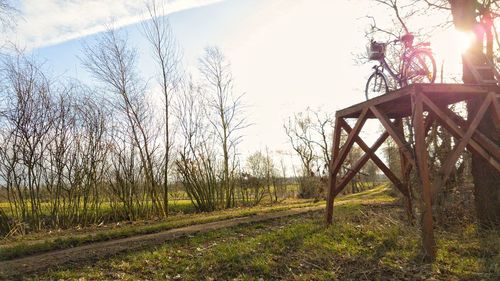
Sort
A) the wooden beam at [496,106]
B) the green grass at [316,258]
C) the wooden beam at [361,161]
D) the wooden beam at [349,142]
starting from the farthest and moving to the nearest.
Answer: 1. the wooden beam at [361,161]
2. the wooden beam at [349,142]
3. the wooden beam at [496,106]
4. the green grass at [316,258]

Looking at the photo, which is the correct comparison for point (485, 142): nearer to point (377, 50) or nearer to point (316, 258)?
point (377, 50)

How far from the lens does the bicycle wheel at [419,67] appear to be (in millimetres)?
7953

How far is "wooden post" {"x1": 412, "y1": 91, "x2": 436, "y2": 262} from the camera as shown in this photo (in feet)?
19.9

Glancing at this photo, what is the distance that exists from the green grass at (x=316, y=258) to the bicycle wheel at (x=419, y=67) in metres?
3.17

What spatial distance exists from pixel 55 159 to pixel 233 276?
442 inches

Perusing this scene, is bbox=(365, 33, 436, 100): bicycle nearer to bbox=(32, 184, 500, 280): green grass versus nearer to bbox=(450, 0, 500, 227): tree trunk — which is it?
bbox=(450, 0, 500, 227): tree trunk

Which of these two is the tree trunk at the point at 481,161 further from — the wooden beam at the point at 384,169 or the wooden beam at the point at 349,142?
the wooden beam at the point at 349,142

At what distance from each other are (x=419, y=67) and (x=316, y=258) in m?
4.50

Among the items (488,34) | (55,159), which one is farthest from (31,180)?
(488,34)

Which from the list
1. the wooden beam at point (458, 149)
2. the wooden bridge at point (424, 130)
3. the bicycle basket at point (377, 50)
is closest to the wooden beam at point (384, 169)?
the wooden bridge at point (424, 130)

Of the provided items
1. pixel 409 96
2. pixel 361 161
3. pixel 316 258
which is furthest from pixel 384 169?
pixel 316 258

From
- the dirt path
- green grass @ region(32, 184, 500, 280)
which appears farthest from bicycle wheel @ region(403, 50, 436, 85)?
the dirt path

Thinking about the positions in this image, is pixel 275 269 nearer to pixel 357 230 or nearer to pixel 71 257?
pixel 357 230

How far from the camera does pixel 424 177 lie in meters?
6.15
